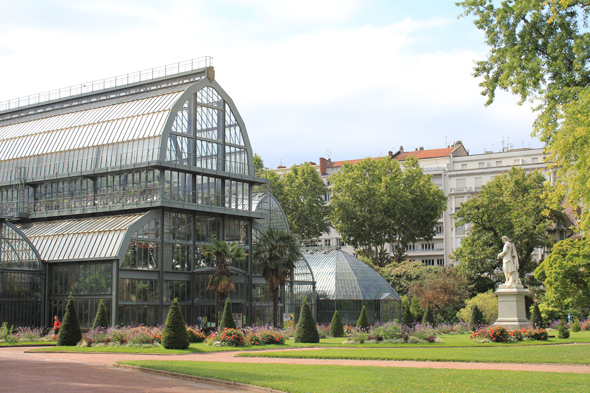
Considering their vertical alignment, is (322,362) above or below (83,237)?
below

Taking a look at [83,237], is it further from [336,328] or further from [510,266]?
[510,266]

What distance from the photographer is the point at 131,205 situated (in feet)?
154

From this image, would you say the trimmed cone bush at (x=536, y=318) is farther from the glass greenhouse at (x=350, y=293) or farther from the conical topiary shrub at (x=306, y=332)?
the conical topiary shrub at (x=306, y=332)

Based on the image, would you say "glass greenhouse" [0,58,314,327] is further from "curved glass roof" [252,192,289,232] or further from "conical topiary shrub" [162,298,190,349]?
"conical topiary shrub" [162,298,190,349]

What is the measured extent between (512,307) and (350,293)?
23.9m

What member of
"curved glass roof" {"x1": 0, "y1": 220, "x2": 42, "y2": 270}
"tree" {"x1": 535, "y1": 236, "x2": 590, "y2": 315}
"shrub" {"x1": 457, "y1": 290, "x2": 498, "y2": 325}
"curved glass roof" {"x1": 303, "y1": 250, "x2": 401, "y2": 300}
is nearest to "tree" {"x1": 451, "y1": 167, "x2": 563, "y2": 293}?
"shrub" {"x1": 457, "y1": 290, "x2": 498, "y2": 325}

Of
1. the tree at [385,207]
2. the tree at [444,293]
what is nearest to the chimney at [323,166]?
the tree at [385,207]

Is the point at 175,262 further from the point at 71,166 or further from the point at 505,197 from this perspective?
the point at 505,197

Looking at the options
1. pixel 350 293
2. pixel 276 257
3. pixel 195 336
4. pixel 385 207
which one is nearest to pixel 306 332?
pixel 195 336

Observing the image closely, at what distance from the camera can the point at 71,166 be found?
52.0 m

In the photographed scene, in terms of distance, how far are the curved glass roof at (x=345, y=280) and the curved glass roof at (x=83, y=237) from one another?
21278 mm

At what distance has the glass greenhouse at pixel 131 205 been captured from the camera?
44.0 metres

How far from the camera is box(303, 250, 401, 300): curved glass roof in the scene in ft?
198

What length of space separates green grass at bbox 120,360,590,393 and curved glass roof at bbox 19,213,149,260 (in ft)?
72.6
